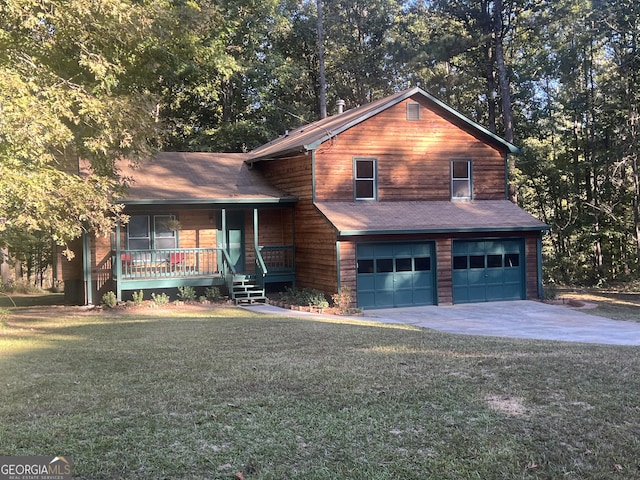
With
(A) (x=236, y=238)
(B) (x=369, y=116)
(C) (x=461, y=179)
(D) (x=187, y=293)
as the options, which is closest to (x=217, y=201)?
(A) (x=236, y=238)

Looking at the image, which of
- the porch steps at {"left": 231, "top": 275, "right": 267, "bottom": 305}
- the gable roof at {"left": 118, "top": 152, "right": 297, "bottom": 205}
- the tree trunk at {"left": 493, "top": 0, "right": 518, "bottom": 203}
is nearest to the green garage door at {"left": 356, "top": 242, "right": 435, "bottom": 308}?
the porch steps at {"left": 231, "top": 275, "right": 267, "bottom": 305}

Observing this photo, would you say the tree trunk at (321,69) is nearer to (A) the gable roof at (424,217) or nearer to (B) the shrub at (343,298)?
(A) the gable roof at (424,217)

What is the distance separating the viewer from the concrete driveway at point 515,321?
494 inches

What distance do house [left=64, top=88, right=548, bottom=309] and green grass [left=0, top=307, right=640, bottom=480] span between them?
8.52m

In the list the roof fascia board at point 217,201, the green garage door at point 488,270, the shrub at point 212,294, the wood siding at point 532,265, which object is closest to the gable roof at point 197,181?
the roof fascia board at point 217,201

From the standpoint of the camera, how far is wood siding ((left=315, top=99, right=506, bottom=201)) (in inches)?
749

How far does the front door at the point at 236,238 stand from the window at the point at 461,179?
24.6 ft

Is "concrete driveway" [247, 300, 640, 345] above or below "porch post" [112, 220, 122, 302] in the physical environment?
below

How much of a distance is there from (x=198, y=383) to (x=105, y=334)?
5.08 m

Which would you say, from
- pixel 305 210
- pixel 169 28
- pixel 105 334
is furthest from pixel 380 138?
pixel 105 334

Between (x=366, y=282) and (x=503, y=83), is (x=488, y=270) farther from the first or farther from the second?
(x=503, y=83)

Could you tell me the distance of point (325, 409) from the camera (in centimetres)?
568

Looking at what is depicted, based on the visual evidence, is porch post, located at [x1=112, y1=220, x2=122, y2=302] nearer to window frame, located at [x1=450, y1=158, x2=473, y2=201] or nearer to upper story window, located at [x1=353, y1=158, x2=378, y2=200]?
upper story window, located at [x1=353, y1=158, x2=378, y2=200]

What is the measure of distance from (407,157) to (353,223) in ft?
12.5
